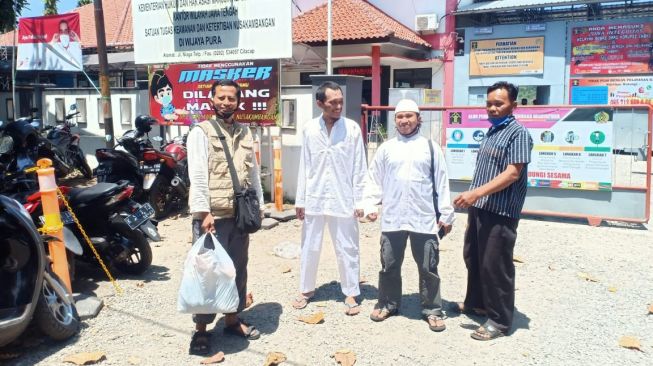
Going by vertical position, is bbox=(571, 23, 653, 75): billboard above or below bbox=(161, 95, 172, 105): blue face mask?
above

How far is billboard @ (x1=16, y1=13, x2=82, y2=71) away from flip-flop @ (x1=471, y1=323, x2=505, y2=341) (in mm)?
9110

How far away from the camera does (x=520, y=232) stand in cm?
680

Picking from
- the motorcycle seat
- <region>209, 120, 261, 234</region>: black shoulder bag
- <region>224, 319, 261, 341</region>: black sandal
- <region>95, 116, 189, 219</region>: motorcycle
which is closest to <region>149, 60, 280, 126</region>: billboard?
<region>95, 116, 189, 219</region>: motorcycle

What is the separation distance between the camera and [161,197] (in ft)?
24.6

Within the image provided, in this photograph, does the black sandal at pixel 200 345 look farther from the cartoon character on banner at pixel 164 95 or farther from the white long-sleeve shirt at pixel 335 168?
the cartoon character on banner at pixel 164 95

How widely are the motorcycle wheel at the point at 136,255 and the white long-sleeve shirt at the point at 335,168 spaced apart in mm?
1735

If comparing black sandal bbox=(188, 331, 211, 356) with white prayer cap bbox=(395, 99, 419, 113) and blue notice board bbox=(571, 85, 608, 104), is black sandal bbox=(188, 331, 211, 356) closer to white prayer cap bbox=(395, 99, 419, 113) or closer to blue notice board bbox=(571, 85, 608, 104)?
white prayer cap bbox=(395, 99, 419, 113)

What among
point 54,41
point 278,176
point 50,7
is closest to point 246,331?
point 278,176

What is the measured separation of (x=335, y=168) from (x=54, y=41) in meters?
8.33

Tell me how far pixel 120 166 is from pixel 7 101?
7.38 meters

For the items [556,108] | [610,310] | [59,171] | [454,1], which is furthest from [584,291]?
[454,1]

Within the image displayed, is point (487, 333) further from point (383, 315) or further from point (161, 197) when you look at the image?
point (161, 197)

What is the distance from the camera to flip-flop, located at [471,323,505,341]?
12.4 feet

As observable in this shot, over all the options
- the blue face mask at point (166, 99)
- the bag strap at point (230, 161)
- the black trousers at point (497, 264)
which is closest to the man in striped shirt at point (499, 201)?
the black trousers at point (497, 264)
